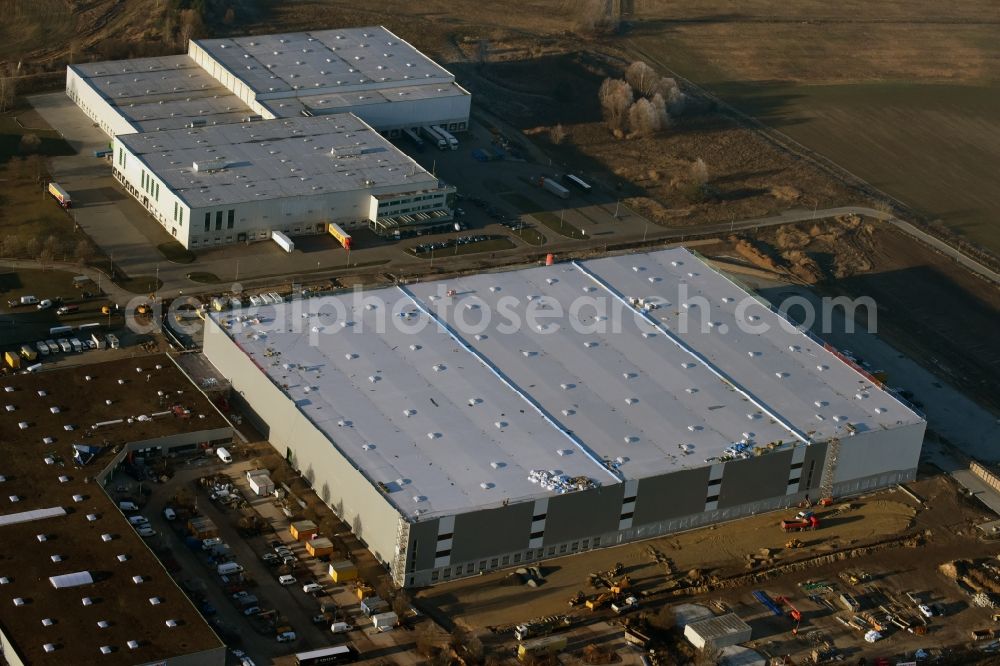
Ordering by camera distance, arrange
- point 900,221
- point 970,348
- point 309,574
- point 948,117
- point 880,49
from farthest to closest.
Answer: point 880,49 → point 948,117 → point 900,221 → point 970,348 → point 309,574

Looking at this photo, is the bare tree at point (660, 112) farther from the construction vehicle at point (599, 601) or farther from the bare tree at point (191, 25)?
the construction vehicle at point (599, 601)

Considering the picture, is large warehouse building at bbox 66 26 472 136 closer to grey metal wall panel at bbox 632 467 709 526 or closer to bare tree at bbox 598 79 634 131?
bare tree at bbox 598 79 634 131

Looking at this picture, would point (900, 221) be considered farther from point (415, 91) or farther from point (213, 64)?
point (213, 64)

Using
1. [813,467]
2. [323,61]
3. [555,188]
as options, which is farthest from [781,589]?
[323,61]

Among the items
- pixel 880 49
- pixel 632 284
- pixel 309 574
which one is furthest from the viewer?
pixel 880 49

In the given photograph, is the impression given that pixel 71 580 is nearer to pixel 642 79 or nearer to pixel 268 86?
pixel 268 86

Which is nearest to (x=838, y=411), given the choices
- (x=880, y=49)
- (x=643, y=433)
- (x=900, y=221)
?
(x=643, y=433)

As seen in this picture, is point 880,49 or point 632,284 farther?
point 880,49
